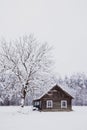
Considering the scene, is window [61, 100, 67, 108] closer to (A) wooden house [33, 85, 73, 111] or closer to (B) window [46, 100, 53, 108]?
(A) wooden house [33, 85, 73, 111]

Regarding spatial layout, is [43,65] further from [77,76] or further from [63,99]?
[77,76]

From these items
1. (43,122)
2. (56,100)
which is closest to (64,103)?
(56,100)

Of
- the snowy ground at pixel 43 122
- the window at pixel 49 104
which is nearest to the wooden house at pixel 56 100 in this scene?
the window at pixel 49 104

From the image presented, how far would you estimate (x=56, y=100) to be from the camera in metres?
44.1

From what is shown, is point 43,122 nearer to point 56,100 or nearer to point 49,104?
point 49,104

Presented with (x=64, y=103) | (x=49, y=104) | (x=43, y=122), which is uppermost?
(x=64, y=103)

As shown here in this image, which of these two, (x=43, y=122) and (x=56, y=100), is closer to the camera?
(x=43, y=122)

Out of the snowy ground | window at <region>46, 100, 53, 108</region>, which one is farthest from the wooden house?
the snowy ground

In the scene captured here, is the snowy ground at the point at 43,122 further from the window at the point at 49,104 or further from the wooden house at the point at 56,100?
the window at the point at 49,104

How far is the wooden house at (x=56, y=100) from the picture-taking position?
4366 centimetres

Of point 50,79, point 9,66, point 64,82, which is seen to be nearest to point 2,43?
point 9,66

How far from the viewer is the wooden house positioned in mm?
43656

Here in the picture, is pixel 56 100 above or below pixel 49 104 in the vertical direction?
above

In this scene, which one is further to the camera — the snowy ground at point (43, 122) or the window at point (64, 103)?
the window at point (64, 103)
